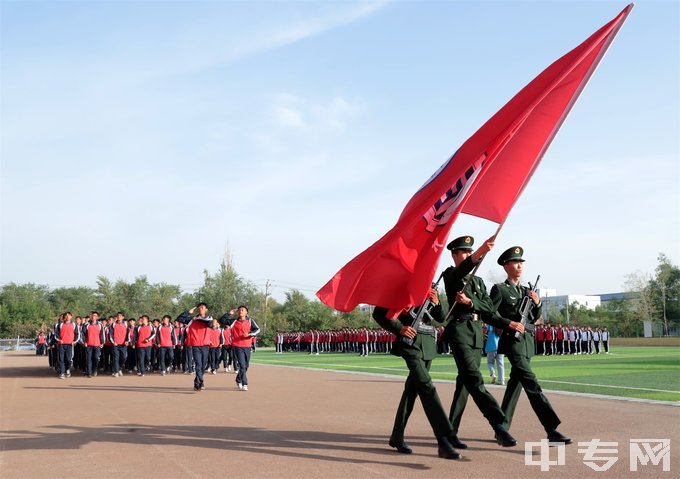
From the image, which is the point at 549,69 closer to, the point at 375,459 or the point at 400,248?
the point at 400,248

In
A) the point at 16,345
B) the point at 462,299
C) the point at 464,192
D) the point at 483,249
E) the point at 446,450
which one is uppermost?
the point at 464,192

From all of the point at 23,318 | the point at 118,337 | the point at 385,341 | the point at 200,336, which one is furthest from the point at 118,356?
the point at 23,318

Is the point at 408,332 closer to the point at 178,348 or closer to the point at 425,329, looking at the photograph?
the point at 425,329

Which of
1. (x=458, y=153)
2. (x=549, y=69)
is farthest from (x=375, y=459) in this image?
(x=549, y=69)

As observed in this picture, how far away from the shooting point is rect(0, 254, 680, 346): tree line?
6981 cm

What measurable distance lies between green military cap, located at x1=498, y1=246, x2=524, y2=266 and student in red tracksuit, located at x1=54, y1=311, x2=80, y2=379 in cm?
1809

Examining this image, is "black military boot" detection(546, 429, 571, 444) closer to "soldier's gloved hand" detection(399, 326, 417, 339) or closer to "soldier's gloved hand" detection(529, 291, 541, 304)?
"soldier's gloved hand" detection(529, 291, 541, 304)

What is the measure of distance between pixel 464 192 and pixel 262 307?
70807 millimetres

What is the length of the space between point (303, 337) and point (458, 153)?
147ft

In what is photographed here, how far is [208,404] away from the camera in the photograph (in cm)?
1298

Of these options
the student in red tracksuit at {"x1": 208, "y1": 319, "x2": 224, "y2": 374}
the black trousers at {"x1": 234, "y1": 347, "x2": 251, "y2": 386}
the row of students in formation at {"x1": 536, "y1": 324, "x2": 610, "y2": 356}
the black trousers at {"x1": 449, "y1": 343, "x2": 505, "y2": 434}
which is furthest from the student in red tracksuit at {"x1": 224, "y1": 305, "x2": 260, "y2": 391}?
the row of students in formation at {"x1": 536, "y1": 324, "x2": 610, "y2": 356}

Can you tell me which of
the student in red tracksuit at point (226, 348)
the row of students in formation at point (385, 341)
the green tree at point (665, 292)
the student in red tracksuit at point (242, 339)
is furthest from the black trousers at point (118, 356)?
the green tree at point (665, 292)

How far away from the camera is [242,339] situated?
642 inches

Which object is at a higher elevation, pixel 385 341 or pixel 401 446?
pixel 401 446
